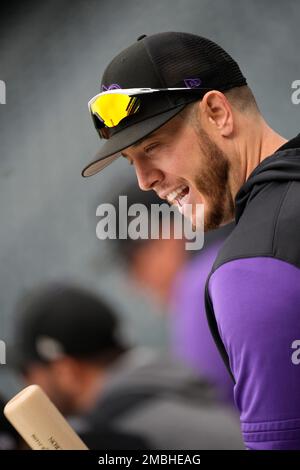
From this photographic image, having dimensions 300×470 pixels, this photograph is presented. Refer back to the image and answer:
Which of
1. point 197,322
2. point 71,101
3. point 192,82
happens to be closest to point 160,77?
point 192,82

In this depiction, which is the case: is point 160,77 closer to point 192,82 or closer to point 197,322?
point 192,82

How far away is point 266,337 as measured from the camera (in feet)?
3.90

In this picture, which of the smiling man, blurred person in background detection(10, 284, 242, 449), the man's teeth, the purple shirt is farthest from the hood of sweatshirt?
blurred person in background detection(10, 284, 242, 449)

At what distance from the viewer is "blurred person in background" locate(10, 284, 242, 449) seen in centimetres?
297

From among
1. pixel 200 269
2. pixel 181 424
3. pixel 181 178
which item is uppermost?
pixel 181 178

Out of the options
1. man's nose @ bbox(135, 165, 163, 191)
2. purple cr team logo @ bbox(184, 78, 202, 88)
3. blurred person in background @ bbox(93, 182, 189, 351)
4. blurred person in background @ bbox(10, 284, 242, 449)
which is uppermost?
purple cr team logo @ bbox(184, 78, 202, 88)

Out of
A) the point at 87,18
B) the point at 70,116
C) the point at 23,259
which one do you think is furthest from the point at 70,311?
the point at 87,18

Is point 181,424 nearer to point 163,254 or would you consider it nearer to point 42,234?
point 163,254

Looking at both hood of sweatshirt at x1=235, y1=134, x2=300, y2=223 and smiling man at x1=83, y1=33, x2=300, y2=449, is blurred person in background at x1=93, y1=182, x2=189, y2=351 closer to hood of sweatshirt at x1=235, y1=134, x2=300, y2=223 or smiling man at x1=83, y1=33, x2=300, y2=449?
smiling man at x1=83, y1=33, x2=300, y2=449

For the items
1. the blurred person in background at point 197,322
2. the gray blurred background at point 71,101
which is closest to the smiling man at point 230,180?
the blurred person in background at point 197,322

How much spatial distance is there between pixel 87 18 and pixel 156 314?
1275 mm

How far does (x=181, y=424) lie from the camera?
2893 mm

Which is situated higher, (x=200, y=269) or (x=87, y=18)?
(x=87, y=18)

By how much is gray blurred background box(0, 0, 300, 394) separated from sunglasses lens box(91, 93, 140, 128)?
156 centimetres
